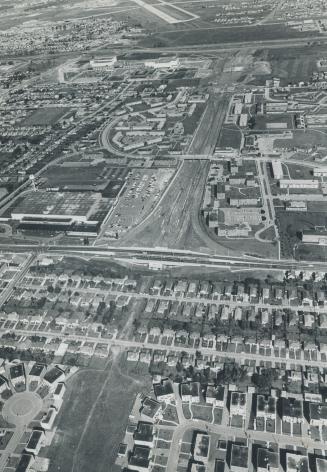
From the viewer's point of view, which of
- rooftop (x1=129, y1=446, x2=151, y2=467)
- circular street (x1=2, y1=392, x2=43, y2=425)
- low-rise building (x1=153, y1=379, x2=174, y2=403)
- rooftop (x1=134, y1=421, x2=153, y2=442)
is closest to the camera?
rooftop (x1=129, y1=446, x2=151, y2=467)

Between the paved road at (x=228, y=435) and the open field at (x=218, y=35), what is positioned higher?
the open field at (x=218, y=35)

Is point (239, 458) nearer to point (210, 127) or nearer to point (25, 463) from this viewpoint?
point (25, 463)

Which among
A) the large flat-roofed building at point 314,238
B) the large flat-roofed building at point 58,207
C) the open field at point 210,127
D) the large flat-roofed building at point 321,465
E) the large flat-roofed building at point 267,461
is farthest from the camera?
the open field at point 210,127

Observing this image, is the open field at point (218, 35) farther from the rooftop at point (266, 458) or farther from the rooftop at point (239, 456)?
the rooftop at point (266, 458)

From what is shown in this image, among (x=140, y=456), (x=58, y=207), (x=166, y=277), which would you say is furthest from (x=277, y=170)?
(x=140, y=456)

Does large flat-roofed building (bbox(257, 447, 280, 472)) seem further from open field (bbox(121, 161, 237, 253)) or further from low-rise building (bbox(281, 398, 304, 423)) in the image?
open field (bbox(121, 161, 237, 253))

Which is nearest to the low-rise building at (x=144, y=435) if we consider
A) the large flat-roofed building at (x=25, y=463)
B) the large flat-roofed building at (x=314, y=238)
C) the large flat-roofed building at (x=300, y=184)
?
the large flat-roofed building at (x=25, y=463)

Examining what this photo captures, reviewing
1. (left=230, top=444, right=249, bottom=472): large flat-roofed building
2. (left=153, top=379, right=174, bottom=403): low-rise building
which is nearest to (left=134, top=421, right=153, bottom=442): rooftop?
(left=153, top=379, right=174, bottom=403): low-rise building

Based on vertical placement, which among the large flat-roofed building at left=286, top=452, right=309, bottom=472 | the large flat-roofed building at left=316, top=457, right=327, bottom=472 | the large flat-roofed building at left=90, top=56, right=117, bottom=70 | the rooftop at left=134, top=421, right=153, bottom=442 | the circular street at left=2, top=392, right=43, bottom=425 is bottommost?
the circular street at left=2, top=392, right=43, bottom=425
